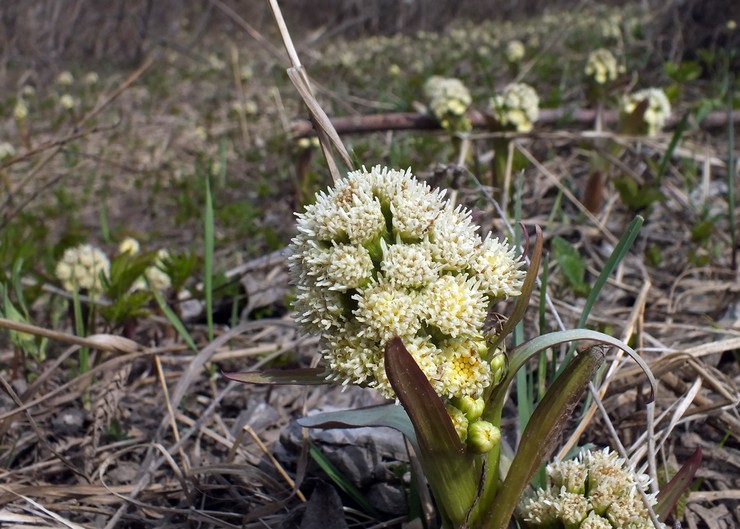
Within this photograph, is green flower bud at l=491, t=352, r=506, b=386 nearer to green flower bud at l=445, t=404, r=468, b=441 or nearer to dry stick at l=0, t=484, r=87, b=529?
green flower bud at l=445, t=404, r=468, b=441

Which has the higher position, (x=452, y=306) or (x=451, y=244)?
(x=451, y=244)

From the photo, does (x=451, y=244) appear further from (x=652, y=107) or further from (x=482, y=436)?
(x=652, y=107)

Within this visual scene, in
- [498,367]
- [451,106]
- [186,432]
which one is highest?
[451,106]

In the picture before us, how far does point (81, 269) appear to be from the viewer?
3328 mm

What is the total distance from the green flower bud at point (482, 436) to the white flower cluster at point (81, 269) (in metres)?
2.43

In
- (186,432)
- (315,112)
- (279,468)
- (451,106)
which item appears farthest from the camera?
(451,106)

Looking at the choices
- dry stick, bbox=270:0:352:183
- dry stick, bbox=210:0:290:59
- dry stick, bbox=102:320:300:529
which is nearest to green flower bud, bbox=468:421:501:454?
dry stick, bbox=270:0:352:183

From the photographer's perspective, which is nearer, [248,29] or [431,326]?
[431,326]

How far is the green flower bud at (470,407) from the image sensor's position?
4.81 ft

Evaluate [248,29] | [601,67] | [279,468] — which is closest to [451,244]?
[279,468]

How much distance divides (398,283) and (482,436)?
1.27 feet

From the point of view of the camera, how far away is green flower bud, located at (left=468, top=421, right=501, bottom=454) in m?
1.42

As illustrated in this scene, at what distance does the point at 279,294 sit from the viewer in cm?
369

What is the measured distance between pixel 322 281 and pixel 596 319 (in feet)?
5.63
